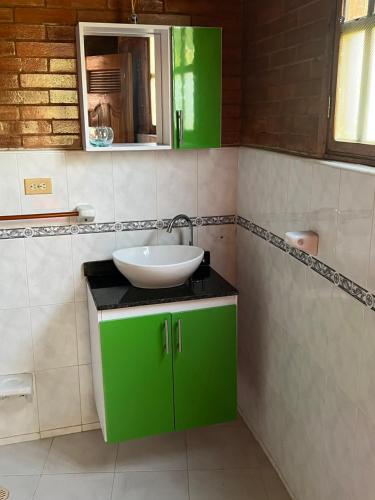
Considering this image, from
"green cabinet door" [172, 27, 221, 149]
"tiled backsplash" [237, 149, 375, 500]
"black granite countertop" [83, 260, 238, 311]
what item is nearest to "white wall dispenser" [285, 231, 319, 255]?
"tiled backsplash" [237, 149, 375, 500]

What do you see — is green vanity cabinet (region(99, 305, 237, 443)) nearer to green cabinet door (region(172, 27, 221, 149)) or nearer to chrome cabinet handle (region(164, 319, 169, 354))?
chrome cabinet handle (region(164, 319, 169, 354))

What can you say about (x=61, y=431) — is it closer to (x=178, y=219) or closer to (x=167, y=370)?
(x=167, y=370)

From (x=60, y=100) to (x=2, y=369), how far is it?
1413 millimetres

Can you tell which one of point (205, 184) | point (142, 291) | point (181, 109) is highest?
point (181, 109)

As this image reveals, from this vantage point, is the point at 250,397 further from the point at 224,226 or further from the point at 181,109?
the point at 181,109

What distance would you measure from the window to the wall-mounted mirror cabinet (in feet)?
2.58

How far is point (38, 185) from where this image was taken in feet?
8.43

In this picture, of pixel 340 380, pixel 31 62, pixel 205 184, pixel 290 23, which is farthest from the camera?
pixel 205 184

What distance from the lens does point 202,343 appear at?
2.45 m

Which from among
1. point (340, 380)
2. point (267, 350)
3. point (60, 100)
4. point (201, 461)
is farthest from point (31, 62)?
point (201, 461)

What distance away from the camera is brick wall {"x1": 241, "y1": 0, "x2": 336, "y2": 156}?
6.47 ft

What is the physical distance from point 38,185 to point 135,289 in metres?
0.71

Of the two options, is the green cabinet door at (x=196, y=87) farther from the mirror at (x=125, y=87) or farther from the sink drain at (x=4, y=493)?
the sink drain at (x=4, y=493)

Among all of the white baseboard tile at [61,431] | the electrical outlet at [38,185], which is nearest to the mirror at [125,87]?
the electrical outlet at [38,185]
